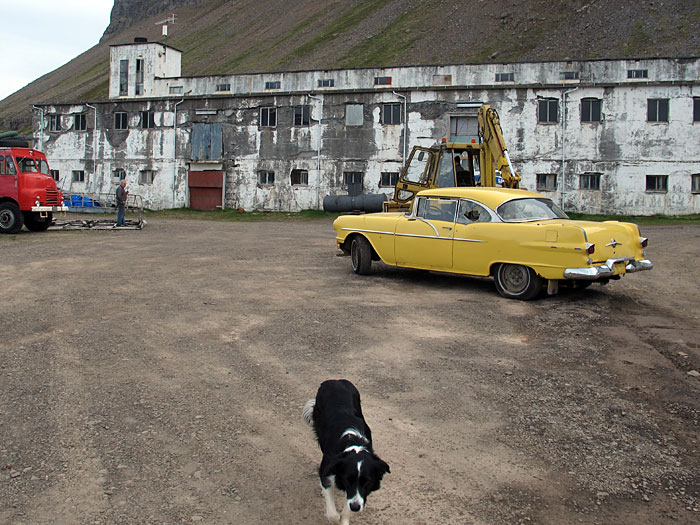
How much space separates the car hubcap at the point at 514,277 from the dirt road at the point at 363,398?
12.9 inches

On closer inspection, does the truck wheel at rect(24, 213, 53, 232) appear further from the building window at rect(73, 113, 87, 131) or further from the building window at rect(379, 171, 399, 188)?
the building window at rect(73, 113, 87, 131)

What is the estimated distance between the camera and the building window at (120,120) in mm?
37247


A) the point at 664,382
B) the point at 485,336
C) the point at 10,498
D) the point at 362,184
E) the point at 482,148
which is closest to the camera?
the point at 10,498

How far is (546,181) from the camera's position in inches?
1235

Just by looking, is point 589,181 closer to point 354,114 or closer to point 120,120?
point 354,114

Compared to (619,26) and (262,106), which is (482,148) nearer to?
(262,106)

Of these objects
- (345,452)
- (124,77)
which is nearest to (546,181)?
(124,77)

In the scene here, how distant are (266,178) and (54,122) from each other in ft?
46.7

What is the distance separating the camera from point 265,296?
9727 mm

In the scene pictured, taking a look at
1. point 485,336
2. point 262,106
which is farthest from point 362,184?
point 485,336

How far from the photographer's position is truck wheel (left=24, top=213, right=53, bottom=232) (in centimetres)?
2045

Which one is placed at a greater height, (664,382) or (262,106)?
(262,106)

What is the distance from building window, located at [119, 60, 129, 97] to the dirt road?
37022mm

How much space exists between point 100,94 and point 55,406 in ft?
308
